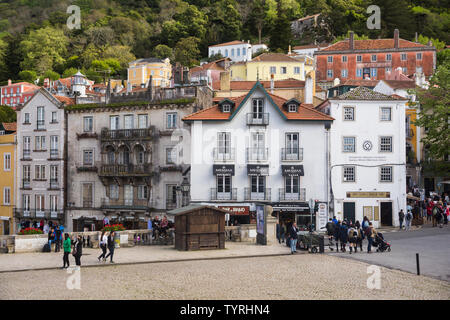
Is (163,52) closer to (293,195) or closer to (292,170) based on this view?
Answer: (292,170)

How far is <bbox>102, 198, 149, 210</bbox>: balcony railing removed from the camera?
46.3 m

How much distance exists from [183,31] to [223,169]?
96.7 m

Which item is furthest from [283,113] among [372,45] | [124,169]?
[372,45]

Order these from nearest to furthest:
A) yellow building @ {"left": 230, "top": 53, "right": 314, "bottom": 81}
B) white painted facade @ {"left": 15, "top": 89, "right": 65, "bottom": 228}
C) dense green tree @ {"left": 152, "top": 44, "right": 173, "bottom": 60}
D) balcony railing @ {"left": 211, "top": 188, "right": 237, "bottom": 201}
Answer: balcony railing @ {"left": 211, "top": 188, "right": 237, "bottom": 201} < white painted facade @ {"left": 15, "top": 89, "right": 65, "bottom": 228} < yellow building @ {"left": 230, "top": 53, "right": 314, "bottom": 81} < dense green tree @ {"left": 152, "top": 44, "right": 173, "bottom": 60}

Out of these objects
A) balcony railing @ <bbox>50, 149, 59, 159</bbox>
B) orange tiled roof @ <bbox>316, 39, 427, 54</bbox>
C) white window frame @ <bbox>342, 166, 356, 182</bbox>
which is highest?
orange tiled roof @ <bbox>316, 39, 427, 54</bbox>

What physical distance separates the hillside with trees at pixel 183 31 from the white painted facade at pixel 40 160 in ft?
213

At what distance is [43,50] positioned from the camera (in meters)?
133

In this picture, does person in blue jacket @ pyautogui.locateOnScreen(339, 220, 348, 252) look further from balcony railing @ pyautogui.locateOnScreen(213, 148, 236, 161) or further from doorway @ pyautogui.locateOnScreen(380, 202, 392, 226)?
balcony railing @ pyautogui.locateOnScreen(213, 148, 236, 161)

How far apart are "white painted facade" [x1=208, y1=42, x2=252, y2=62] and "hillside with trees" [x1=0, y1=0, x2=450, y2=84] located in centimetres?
454

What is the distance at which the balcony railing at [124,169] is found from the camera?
46.1 metres

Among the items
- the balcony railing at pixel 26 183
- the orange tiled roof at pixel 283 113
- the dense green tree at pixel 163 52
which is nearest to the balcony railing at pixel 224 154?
the orange tiled roof at pixel 283 113

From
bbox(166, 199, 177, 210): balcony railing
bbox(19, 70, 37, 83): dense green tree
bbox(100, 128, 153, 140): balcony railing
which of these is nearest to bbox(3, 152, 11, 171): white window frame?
bbox(100, 128, 153, 140): balcony railing

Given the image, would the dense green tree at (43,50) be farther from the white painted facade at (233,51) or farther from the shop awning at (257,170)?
the shop awning at (257,170)
